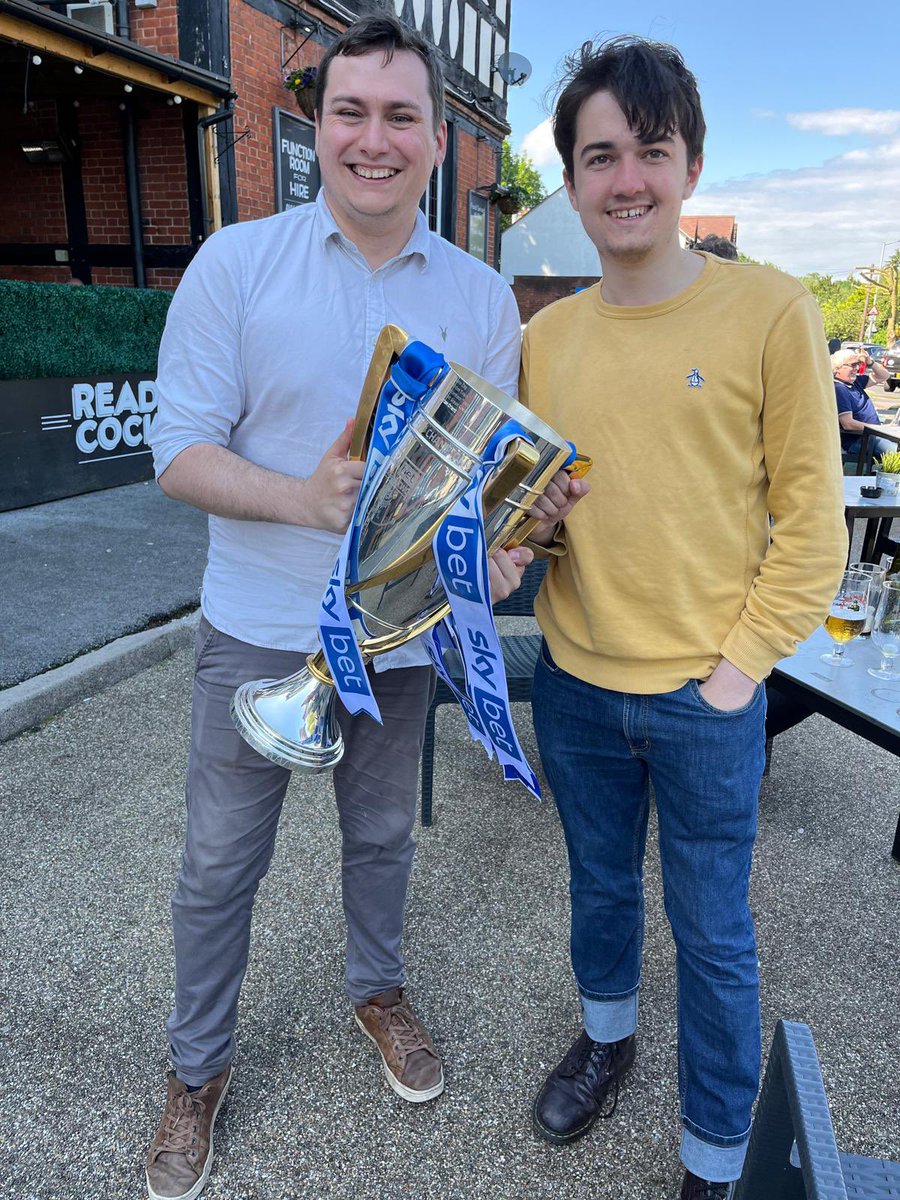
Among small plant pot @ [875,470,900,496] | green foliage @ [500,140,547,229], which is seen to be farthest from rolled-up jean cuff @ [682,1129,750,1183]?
green foliage @ [500,140,547,229]

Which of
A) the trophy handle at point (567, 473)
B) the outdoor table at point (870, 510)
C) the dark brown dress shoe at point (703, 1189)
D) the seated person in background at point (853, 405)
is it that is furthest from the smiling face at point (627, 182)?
the seated person in background at point (853, 405)

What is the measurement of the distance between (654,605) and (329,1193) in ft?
4.29

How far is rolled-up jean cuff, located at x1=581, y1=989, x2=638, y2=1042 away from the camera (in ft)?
6.06

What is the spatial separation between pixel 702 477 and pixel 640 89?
639 mm

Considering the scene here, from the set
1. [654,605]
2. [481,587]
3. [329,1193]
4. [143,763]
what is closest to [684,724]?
[654,605]

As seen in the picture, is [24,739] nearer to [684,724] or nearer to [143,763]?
[143,763]

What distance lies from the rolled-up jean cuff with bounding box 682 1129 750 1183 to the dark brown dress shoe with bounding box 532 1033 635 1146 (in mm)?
271

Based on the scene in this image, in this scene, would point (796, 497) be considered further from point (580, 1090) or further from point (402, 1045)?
point (402, 1045)

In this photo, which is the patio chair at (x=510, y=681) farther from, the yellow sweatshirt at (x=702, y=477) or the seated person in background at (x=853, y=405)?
the seated person in background at (x=853, y=405)

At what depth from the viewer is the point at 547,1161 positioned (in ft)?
5.74

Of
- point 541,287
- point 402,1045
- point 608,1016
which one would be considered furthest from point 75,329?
point 541,287

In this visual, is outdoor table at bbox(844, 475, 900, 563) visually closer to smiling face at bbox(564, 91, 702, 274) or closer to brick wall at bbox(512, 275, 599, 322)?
smiling face at bbox(564, 91, 702, 274)

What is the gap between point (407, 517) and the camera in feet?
3.99

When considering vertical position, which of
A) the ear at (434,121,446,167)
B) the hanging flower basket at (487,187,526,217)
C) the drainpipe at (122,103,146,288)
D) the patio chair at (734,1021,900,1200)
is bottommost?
the patio chair at (734,1021,900,1200)
